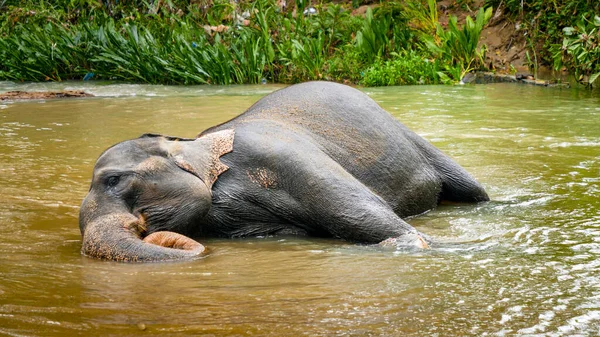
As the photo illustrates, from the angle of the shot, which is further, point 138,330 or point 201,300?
point 201,300

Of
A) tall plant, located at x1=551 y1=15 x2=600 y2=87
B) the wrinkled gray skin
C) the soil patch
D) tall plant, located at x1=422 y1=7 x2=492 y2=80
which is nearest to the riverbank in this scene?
tall plant, located at x1=422 y1=7 x2=492 y2=80

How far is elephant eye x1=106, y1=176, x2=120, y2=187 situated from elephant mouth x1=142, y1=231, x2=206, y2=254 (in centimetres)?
33

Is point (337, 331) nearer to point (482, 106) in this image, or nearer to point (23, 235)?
point (23, 235)

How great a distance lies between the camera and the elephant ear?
4715 mm

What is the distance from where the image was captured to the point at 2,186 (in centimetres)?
622

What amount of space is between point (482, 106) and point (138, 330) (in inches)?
330

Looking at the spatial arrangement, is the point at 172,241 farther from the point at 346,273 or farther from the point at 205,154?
the point at 346,273

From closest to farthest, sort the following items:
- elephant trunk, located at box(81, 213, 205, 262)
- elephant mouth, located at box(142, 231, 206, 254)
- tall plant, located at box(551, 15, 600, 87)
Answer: elephant trunk, located at box(81, 213, 205, 262), elephant mouth, located at box(142, 231, 206, 254), tall plant, located at box(551, 15, 600, 87)

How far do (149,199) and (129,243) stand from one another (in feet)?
1.52

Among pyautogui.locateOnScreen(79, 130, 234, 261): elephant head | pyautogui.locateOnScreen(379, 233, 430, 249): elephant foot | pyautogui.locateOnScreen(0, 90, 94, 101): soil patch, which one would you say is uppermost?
pyautogui.locateOnScreen(79, 130, 234, 261): elephant head

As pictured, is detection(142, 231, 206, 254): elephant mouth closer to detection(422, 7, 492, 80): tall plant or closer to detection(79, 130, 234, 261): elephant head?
detection(79, 130, 234, 261): elephant head

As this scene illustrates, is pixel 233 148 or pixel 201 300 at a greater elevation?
pixel 233 148

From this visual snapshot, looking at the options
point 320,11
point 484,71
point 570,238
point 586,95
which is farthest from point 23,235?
point 320,11

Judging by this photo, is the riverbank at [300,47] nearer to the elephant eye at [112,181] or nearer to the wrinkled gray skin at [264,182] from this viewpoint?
the wrinkled gray skin at [264,182]
